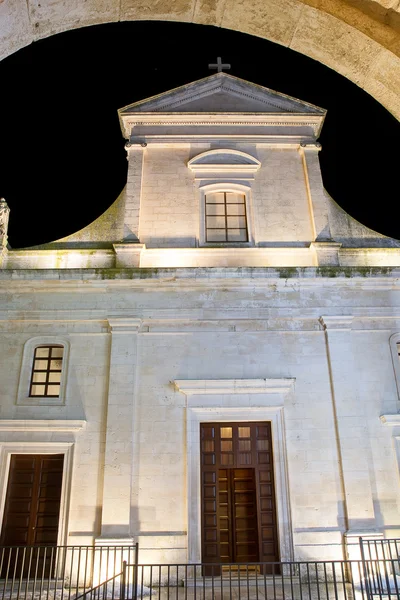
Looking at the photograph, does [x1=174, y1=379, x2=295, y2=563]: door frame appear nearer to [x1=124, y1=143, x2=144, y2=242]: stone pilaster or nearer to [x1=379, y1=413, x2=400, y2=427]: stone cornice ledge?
[x1=379, y1=413, x2=400, y2=427]: stone cornice ledge

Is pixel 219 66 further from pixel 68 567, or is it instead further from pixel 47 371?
pixel 68 567

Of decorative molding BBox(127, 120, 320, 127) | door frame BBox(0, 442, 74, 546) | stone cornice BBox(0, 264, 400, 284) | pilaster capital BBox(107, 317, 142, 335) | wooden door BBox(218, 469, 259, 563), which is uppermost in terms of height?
decorative molding BBox(127, 120, 320, 127)

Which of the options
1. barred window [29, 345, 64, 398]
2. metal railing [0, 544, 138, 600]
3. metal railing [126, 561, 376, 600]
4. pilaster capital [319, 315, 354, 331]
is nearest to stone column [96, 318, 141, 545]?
metal railing [0, 544, 138, 600]

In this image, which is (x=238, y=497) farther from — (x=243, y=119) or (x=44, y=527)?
(x=243, y=119)

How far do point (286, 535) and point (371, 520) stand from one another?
6.09 ft

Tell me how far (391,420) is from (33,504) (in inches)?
329

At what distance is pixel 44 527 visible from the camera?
1123cm

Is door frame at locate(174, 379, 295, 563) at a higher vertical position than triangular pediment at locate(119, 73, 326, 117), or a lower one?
lower

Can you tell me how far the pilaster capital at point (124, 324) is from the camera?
493 inches

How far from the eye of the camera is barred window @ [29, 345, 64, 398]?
12.5 metres

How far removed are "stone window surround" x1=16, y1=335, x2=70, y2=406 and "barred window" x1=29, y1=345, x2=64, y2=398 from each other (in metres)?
0.13

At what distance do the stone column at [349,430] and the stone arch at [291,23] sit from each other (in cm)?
873

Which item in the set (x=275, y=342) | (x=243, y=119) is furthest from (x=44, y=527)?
(x=243, y=119)

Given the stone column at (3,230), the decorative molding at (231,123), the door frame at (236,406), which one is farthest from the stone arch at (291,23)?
the decorative molding at (231,123)
